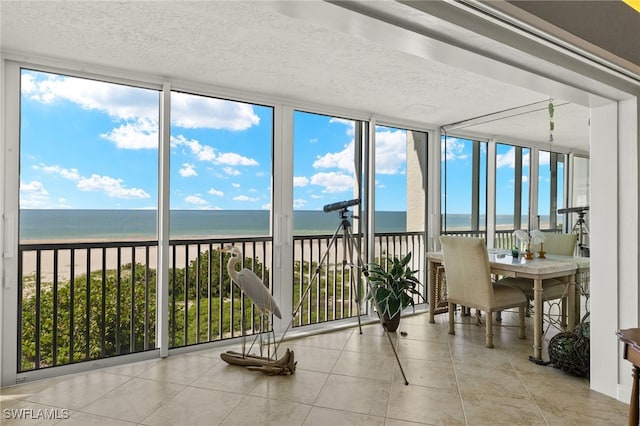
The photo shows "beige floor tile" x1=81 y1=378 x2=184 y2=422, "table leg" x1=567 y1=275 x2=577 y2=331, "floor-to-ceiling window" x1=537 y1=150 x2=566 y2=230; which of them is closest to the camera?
"beige floor tile" x1=81 y1=378 x2=184 y2=422

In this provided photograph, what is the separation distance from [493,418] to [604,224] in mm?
1426

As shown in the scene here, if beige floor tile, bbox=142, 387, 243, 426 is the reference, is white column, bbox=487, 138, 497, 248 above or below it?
above

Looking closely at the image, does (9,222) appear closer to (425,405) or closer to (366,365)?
(366,365)

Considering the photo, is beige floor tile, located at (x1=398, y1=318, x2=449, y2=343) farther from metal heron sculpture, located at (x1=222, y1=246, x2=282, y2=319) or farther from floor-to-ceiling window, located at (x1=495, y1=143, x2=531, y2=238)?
metal heron sculpture, located at (x1=222, y1=246, x2=282, y2=319)

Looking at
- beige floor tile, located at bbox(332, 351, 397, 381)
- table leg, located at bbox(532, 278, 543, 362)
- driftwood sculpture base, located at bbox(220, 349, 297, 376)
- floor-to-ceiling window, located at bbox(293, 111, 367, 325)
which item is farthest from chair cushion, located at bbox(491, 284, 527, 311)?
driftwood sculpture base, located at bbox(220, 349, 297, 376)

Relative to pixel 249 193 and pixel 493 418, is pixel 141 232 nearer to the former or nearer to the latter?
pixel 249 193

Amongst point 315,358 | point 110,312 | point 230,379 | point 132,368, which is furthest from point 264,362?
point 110,312

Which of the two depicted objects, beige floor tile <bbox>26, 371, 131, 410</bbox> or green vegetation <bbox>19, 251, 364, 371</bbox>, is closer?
beige floor tile <bbox>26, 371, 131, 410</bbox>

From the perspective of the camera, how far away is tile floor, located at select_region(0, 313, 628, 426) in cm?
200

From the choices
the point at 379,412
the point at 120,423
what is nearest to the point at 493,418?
the point at 379,412

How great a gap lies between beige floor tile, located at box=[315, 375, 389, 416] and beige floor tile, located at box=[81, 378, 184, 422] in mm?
987

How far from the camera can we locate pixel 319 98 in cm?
340

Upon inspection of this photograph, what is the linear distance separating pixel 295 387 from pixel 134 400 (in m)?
1.01

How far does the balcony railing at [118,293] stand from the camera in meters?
2.72
